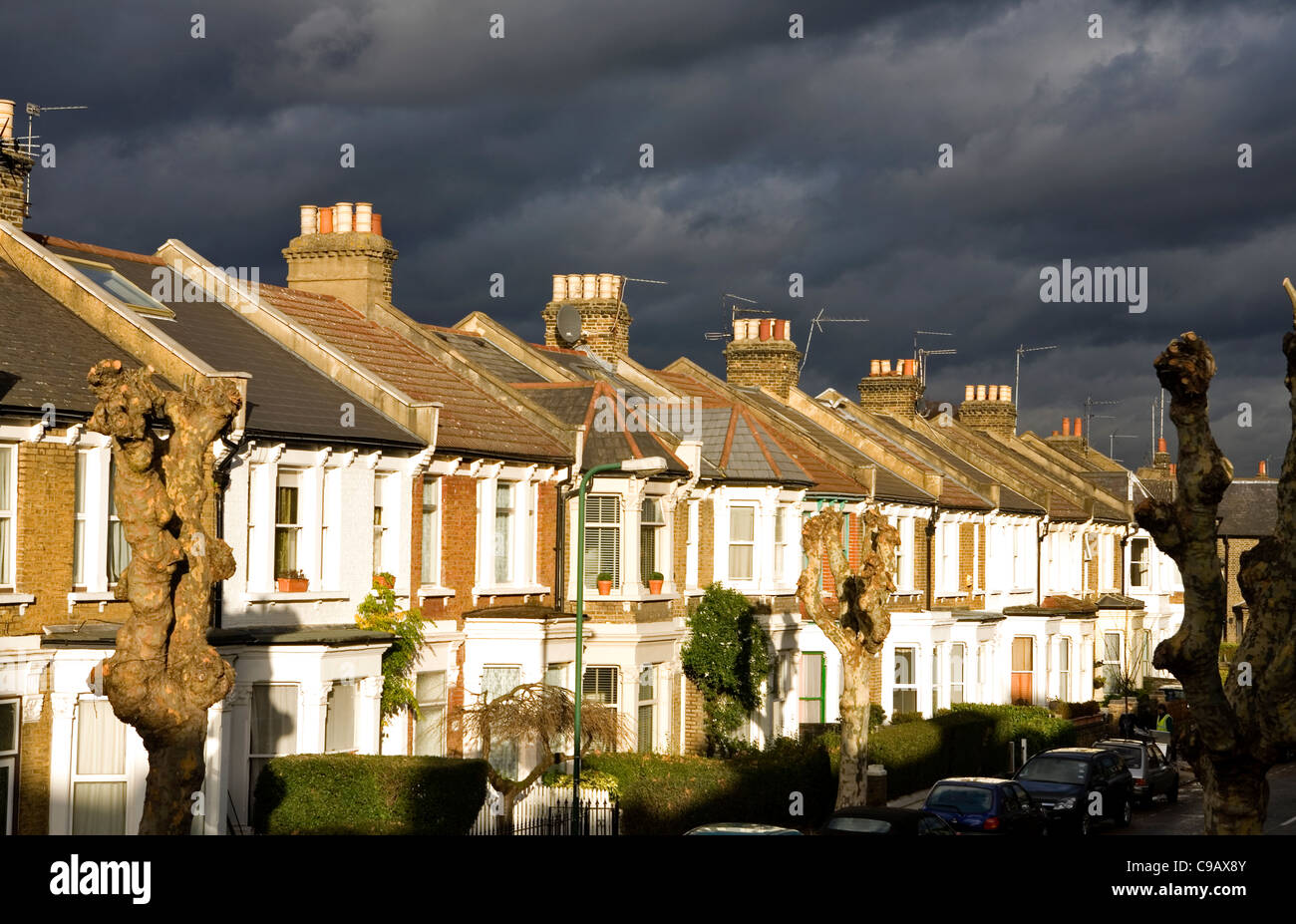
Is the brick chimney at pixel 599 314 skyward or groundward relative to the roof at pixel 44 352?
skyward

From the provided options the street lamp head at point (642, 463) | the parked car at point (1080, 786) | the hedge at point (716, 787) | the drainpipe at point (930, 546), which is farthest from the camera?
the drainpipe at point (930, 546)

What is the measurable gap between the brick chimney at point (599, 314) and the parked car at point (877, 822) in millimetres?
22373

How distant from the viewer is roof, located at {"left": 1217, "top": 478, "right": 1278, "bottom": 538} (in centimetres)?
7744

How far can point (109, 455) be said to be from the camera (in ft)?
72.7

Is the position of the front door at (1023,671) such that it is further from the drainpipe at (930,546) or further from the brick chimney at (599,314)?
the brick chimney at (599,314)

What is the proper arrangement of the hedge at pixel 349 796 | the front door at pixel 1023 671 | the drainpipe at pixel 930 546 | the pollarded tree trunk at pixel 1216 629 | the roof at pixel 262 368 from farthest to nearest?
the front door at pixel 1023 671 < the drainpipe at pixel 930 546 < the roof at pixel 262 368 < the hedge at pixel 349 796 < the pollarded tree trunk at pixel 1216 629

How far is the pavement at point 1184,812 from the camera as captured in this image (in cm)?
3306

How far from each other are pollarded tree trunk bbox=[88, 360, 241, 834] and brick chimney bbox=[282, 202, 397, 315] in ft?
65.9

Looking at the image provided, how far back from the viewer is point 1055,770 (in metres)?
33.0

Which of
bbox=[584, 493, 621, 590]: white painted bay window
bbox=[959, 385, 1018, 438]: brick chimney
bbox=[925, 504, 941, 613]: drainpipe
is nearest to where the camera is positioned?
bbox=[584, 493, 621, 590]: white painted bay window

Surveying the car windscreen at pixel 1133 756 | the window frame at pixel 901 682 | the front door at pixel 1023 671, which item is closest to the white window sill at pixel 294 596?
the car windscreen at pixel 1133 756

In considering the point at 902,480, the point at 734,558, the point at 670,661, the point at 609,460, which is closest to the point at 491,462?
the point at 609,460

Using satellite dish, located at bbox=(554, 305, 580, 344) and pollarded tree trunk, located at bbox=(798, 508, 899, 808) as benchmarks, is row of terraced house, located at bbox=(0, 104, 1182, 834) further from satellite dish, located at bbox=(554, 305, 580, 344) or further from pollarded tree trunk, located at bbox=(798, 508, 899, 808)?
pollarded tree trunk, located at bbox=(798, 508, 899, 808)

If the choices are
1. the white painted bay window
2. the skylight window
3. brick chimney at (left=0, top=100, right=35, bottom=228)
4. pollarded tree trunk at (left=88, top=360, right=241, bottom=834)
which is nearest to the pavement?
the white painted bay window
